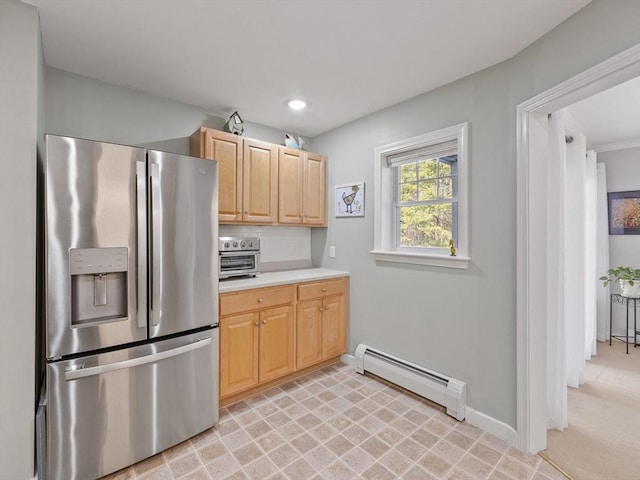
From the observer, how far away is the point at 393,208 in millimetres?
2938

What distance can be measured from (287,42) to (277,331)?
215 centimetres

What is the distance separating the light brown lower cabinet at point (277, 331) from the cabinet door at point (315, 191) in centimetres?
73

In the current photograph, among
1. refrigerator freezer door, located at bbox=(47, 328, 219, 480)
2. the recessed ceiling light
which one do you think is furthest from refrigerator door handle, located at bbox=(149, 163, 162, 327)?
the recessed ceiling light

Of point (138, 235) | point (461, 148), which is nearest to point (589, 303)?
point (461, 148)

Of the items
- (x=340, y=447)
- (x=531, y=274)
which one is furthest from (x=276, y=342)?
(x=531, y=274)

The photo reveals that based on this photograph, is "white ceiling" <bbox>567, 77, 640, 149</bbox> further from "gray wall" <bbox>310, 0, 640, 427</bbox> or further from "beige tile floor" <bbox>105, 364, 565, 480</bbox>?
"beige tile floor" <bbox>105, 364, 565, 480</bbox>

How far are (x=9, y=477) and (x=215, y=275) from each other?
1.35m

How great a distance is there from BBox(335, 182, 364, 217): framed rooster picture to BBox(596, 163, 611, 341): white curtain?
3.16 meters

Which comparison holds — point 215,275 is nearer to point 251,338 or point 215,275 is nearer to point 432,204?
point 251,338

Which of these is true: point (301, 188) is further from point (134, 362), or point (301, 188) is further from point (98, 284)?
point (134, 362)

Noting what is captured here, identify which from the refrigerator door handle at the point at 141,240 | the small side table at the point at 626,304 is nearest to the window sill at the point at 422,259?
the refrigerator door handle at the point at 141,240

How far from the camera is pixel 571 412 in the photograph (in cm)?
231

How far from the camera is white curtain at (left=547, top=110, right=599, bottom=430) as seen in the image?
1.99 m

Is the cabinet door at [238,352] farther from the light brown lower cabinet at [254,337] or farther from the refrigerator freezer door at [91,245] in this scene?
the refrigerator freezer door at [91,245]
